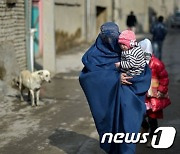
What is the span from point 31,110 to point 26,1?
4047 millimetres

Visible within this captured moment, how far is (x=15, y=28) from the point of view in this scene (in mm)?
10609

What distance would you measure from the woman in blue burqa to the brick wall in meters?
5.56

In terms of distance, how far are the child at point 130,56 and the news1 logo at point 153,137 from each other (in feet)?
2.21

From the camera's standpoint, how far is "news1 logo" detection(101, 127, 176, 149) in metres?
4.43

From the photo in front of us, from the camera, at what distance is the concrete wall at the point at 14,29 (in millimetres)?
9758

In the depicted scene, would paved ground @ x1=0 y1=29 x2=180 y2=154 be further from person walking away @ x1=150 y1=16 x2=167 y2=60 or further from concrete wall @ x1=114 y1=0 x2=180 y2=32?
concrete wall @ x1=114 y1=0 x2=180 y2=32

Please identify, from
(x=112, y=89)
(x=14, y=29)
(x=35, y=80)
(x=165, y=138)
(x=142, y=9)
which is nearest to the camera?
(x=112, y=89)

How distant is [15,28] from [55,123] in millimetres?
4322

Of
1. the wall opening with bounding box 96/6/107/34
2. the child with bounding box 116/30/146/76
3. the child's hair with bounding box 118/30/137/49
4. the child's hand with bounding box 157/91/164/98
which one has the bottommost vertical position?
the child's hand with bounding box 157/91/164/98

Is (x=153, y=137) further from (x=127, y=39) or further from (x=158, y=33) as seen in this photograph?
(x=158, y=33)

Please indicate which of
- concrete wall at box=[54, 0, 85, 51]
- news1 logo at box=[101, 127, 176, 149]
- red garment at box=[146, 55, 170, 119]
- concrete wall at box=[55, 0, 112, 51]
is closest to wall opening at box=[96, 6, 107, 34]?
concrete wall at box=[55, 0, 112, 51]

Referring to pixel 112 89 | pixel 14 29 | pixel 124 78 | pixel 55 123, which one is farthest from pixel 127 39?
pixel 14 29

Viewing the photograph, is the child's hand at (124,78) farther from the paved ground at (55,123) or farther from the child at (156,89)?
the paved ground at (55,123)

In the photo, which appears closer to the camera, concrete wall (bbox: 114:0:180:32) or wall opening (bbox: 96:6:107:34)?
wall opening (bbox: 96:6:107:34)
